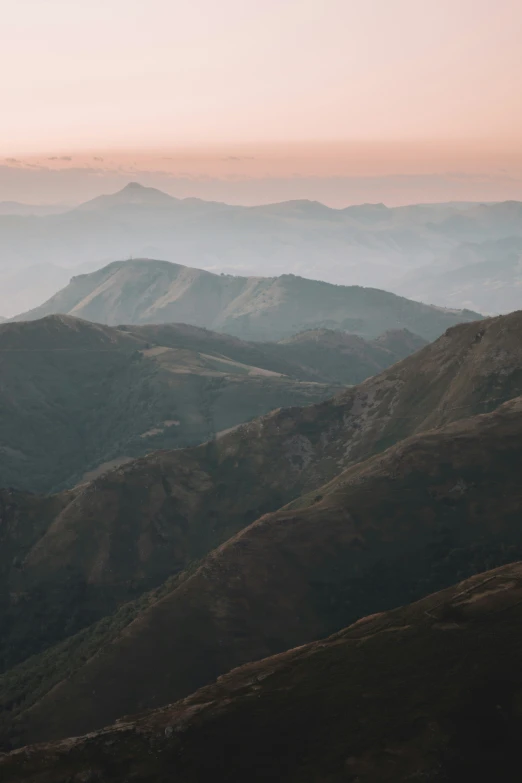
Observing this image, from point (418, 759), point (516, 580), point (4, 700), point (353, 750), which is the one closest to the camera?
point (418, 759)

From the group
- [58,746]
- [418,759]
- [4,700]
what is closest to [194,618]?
[4,700]

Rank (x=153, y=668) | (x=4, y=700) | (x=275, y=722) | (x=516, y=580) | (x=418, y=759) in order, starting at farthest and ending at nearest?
(x=4, y=700) < (x=153, y=668) < (x=516, y=580) < (x=275, y=722) < (x=418, y=759)

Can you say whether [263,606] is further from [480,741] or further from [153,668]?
[480,741]

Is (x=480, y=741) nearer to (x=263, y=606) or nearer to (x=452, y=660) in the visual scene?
(x=452, y=660)

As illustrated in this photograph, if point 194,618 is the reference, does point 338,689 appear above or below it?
above

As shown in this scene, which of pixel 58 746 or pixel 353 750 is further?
pixel 58 746

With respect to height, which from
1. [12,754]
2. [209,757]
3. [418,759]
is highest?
[418,759]
